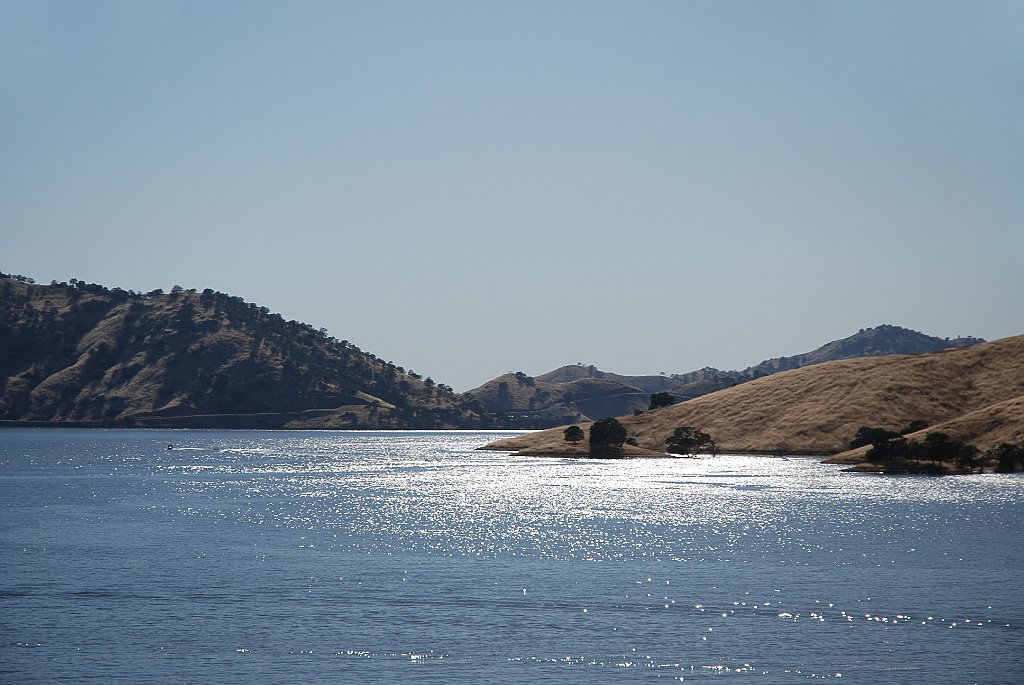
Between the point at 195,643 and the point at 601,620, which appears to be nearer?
the point at 195,643

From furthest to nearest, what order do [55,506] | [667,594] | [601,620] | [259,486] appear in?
[259,486] < [55,506] < [667,594] < [601,620]

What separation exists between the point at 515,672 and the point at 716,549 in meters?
47.9

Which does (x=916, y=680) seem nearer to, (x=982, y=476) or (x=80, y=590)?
(x=80, y=590)

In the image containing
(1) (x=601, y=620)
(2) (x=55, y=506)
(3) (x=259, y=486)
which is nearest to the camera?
(1) (x=601, y=620)

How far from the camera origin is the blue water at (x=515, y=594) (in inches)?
2119

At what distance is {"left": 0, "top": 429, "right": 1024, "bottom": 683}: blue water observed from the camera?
53.8 m

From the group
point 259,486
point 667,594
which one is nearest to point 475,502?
point 259,486

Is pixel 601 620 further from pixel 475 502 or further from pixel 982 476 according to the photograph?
pixel 982 476

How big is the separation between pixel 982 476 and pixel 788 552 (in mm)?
119371

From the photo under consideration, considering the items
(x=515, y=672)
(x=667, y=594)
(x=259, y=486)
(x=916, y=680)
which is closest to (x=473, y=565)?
(x=667, y=594)

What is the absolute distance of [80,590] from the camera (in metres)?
74.9

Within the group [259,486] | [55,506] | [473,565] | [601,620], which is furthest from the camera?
[259,486]

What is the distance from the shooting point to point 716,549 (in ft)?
317

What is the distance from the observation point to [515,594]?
241 ft
